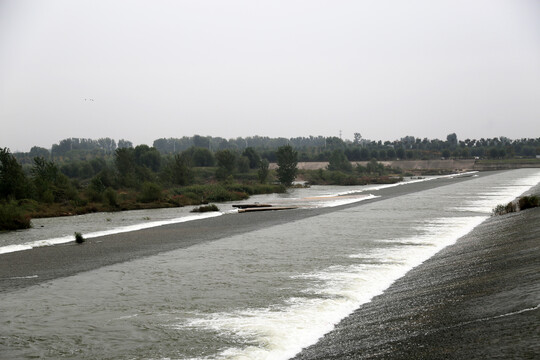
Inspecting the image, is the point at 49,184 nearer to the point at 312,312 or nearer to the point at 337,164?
the point at 312,312

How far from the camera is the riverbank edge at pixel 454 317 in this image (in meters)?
8.81

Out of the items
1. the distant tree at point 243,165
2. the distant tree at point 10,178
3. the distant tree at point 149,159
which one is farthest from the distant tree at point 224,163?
the distant tree at point 10,178

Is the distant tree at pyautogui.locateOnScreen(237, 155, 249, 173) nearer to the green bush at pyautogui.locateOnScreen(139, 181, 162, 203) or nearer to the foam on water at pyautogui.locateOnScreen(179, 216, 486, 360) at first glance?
the green bush at pyautogui.locateOnScreen(139, 181, 162, 203)

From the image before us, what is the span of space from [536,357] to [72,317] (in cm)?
1022

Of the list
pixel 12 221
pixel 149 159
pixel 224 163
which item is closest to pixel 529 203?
pixel 12 221

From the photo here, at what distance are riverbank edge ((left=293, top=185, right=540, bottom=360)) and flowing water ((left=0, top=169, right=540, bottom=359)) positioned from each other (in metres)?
0.78

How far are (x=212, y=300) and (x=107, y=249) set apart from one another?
466 inches

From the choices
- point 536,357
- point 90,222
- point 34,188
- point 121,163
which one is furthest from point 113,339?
point 121,163

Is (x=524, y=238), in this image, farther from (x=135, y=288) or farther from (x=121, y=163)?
(x=121, y=163)

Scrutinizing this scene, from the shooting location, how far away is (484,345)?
8.66 meters

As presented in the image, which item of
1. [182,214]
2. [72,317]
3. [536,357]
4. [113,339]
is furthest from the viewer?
[182,214]

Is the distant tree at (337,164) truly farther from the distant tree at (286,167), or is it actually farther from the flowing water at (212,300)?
the flowing water at (212,300)

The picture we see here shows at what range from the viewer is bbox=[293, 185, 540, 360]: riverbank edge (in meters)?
8.81

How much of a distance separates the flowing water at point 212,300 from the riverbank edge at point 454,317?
0.78 m
